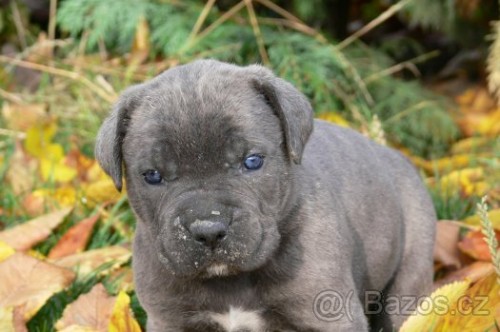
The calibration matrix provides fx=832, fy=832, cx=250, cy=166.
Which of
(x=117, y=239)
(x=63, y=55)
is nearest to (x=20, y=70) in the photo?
(x=63, y=55)

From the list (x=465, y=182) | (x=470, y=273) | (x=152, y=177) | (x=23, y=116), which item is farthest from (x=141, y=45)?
(x=152, y=177)

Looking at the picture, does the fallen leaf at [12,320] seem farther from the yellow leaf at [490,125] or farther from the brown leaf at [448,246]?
the yellow leaf at [490,125]

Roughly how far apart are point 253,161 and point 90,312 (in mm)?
1313

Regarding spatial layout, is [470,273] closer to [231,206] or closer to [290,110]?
[290,110]

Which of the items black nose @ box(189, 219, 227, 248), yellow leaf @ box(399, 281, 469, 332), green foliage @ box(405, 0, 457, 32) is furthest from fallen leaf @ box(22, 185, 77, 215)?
green foliage @ box(405, 0, 457, 32)

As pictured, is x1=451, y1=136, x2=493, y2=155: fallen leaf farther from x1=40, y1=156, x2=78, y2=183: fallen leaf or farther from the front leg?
the front leg

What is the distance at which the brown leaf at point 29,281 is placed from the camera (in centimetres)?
413

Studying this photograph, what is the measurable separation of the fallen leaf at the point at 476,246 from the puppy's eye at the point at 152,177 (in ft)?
6.62

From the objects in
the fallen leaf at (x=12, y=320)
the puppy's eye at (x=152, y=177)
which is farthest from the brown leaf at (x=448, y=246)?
the fallen leaf at (x=12, y=320)

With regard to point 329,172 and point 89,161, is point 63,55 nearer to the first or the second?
point 89,161

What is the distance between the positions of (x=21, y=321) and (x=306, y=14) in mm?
4411

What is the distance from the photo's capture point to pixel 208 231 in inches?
125

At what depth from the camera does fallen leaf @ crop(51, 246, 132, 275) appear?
468cm

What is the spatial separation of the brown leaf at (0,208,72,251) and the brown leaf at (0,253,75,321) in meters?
0.56
